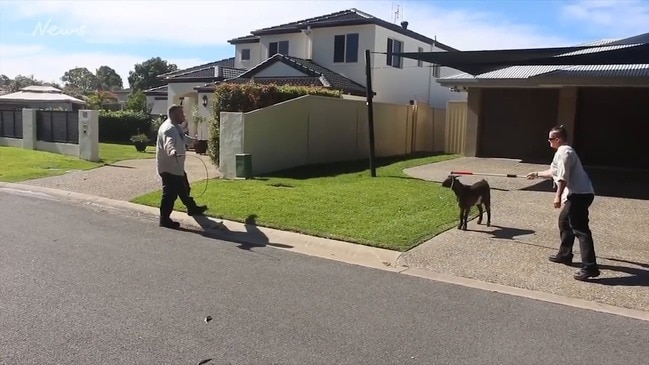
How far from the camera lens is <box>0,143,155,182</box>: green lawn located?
49.6 ft

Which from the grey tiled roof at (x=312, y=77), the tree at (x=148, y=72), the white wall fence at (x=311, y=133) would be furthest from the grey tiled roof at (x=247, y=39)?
the tree at (x=148, y=72)

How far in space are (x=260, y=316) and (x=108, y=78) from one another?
→ 120 metres

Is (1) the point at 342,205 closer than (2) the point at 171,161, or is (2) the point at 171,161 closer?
(2) the point at 171,161

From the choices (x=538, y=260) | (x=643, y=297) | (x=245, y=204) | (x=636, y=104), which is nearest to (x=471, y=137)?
(x=636, y=104)

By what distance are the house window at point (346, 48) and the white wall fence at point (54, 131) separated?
43.3 feet

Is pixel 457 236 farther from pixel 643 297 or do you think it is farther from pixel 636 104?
pixel 636 104

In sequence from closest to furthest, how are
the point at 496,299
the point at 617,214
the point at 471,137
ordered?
the point at 496,299
the point at 617,214
the point at 471,137

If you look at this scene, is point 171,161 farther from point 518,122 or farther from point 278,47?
point 278,47

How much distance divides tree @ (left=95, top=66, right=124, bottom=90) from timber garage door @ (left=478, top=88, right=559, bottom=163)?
103 m

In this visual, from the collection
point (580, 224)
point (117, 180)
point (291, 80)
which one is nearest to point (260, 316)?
point (580, 224)

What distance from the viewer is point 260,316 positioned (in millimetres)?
5441

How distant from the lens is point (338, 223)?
9.41 meters

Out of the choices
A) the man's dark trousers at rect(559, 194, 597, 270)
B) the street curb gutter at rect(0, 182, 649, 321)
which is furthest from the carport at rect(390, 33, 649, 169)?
the street curb gutter at rect(0, 182, 649, 321)

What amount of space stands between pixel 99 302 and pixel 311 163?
38.6 ft
